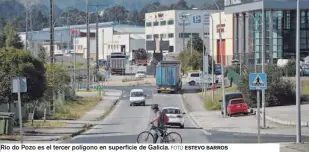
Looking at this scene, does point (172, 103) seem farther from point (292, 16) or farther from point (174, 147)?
point (174, 147)

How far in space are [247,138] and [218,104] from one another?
2831 centimetres

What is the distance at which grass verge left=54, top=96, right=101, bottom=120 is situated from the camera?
53806 millimetres

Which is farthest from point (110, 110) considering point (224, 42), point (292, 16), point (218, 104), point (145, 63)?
point (145, 63)

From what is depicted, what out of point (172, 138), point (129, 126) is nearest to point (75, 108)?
point (129, 126)

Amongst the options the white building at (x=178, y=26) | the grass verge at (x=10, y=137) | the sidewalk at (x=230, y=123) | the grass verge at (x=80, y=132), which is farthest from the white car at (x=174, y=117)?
the white building at (x=178, y=26)

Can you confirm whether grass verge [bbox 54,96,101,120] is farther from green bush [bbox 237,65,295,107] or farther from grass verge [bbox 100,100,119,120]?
green bush [bbox 237,65,295,107]

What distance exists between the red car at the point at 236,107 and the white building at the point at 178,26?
103201mm

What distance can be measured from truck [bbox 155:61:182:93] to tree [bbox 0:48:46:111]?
40.4 m

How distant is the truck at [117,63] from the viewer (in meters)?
133

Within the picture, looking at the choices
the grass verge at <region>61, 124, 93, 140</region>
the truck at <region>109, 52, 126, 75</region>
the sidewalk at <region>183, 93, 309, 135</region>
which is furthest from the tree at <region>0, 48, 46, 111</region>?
the truck at <region>109, 52, 126, 75</region>

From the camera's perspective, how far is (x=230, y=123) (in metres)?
46.6

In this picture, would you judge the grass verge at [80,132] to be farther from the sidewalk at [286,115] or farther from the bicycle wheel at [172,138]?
the sidewalk at [286,115]

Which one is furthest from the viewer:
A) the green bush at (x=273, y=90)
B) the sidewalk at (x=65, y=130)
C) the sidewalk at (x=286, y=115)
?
the green bush at (x=273, y=90)

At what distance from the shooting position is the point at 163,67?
8369 cm
